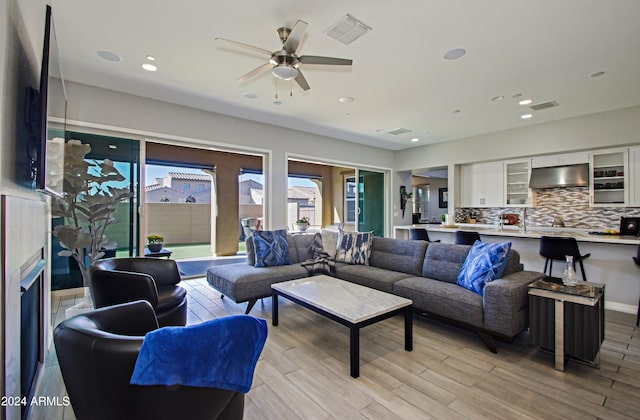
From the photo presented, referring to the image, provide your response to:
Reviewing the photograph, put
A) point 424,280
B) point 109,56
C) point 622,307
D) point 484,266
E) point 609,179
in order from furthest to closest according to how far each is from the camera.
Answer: point 609,179
point 622,307
point 424,280
point 109,56
point 484,266

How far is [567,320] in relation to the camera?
2.30 meters

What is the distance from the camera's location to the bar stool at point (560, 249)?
12.7 feet

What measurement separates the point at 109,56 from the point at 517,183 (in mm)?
7015

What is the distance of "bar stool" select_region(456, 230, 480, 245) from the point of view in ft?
15.0

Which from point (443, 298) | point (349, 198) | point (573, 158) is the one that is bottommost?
point (443, 298)

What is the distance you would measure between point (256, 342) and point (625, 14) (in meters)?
3.64

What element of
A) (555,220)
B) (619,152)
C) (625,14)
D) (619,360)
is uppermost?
(625,14)

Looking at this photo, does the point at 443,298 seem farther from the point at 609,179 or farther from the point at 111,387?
the point at 609,179

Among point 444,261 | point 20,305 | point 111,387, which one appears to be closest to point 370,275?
point 444,261

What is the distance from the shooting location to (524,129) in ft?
18.3

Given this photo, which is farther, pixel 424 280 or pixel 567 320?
pixel 424 280

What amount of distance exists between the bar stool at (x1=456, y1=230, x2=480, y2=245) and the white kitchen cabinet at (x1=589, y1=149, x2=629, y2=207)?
2.45 meters

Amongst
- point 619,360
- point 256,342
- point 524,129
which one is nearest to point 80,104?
point 256,342

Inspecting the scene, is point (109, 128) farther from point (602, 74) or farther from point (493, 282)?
point (602, 74)
